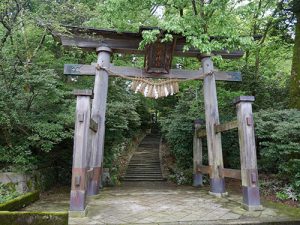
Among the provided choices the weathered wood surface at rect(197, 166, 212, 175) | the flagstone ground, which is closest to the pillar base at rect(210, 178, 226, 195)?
the flagstone ground

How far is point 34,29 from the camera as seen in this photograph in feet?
29.5

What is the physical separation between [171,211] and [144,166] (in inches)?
309

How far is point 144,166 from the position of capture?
43.9 feet

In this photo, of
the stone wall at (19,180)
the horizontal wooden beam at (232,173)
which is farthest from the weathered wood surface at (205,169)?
the stone wall at (19,180)

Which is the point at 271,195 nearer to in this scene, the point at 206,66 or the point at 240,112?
the point at 240,112

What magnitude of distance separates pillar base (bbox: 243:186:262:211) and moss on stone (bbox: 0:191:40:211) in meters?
4.76

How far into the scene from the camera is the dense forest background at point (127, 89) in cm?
696

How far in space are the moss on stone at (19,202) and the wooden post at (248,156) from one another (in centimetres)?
476

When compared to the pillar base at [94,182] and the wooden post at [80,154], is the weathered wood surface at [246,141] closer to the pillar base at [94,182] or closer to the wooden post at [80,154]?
the wooden post at [80,154]

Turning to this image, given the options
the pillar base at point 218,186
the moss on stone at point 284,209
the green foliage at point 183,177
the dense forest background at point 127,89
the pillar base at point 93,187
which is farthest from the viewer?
the green foliage at point 183,177

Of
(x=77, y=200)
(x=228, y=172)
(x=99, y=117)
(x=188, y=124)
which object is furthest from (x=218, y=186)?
(x=77, y=200)

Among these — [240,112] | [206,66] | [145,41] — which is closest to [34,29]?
[145,41]

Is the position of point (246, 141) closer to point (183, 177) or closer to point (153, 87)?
point (153, 87)

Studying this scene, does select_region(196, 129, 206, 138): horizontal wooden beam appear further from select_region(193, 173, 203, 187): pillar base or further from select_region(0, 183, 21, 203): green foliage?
select_region(0, 183, 21, 203): green foliage
